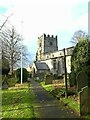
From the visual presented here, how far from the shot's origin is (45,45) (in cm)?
9512

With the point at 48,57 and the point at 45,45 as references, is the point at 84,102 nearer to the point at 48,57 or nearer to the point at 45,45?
the point at 48,57

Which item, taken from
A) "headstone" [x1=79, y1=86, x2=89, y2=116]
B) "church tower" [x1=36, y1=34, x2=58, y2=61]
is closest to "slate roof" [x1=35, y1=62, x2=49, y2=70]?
"church tower" [x1=36, y1=34, x2=58, y2=61]

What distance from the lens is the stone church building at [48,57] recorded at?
245 ft

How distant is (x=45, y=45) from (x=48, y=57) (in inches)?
418

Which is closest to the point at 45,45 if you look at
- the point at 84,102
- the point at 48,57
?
the point at 48,57

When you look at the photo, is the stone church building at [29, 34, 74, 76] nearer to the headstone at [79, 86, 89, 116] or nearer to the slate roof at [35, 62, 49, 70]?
the slate roof at [35, 62, 49, 70]

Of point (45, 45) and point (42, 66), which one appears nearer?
point (42, 66)

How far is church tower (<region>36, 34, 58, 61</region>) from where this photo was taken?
94312mm

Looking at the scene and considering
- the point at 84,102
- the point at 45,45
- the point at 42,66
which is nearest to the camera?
the point at 84,102

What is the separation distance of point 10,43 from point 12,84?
20317 millimetres

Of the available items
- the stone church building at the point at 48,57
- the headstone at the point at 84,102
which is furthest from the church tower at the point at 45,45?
the headstone at the point at 84,102

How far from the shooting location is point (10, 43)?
170ft

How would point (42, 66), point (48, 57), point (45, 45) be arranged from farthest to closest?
point (45, 45) < point (48, 57) < point (42, 66)

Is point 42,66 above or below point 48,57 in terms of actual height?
below
